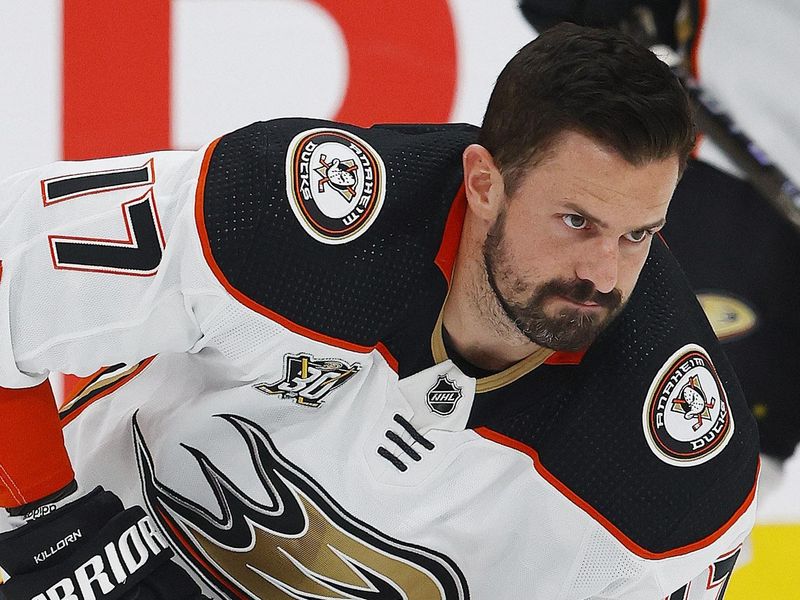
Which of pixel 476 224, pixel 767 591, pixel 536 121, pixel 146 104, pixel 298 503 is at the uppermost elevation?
pixel 536 121

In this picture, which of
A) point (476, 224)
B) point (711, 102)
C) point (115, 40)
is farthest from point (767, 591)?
point (115, 40)

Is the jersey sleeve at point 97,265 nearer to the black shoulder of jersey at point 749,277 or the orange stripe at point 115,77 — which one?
the orange stripe at point 115,77

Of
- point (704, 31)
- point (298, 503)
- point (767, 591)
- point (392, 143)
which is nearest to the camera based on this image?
point (392, 143)

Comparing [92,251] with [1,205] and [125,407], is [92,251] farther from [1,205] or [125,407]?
[125,407]

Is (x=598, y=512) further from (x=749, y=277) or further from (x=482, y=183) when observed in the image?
(x=749, y=277)

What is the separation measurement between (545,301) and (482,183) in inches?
5.9

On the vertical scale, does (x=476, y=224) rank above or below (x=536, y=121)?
below

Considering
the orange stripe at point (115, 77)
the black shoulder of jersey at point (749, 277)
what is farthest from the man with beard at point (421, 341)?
the black shoulder of jersey at point (749, 277)

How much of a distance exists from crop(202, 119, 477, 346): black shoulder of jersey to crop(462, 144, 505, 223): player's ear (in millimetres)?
33

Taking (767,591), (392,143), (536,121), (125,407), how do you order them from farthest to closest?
(767,591) < (125,407) < (392,143) < (536,121)

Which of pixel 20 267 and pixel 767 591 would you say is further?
pixel 767 591

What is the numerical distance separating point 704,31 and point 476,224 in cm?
119

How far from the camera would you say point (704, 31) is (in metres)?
2.22

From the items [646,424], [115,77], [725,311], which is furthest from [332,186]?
[725,311]
